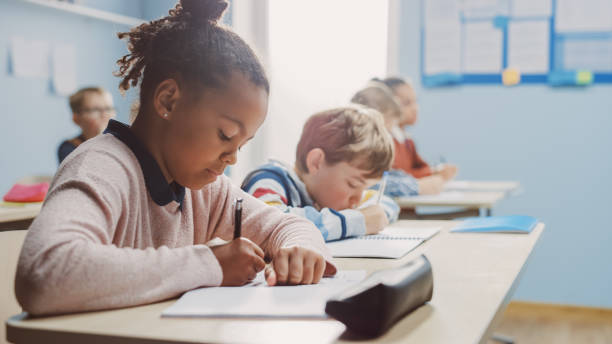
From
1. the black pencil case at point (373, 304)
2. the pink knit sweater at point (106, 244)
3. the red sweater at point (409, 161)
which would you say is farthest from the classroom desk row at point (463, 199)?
the black pencil case at point (373, 304)

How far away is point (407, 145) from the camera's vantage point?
335 cm

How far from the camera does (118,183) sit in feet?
2.70

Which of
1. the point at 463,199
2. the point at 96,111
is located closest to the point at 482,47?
the point at 463,199

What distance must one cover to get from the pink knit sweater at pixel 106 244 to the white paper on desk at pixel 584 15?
10.7 ft

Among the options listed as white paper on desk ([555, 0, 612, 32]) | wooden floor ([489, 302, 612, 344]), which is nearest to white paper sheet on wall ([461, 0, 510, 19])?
white paper on desk ([555, 0, 612, 32])

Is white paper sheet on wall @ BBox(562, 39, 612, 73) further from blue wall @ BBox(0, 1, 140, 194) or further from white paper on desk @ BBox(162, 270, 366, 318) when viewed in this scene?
white paper on desk @ BBox(162, 270, 366, 318)

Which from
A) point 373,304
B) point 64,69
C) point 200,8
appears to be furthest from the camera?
point 64,69

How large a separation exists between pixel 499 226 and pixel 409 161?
6.20 ft

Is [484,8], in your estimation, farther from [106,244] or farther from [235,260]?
[106,244]

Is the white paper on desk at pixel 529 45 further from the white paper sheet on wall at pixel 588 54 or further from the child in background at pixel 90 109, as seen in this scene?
the child in background at pixel 90 109

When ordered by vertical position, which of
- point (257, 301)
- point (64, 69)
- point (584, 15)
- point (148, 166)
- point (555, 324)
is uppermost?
point (584, 15)

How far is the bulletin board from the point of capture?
12.1 ft

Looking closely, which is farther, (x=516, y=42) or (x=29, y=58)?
(x=516, y=42)

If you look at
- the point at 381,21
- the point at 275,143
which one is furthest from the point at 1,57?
the point at 381,21
